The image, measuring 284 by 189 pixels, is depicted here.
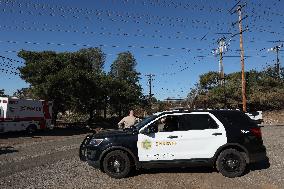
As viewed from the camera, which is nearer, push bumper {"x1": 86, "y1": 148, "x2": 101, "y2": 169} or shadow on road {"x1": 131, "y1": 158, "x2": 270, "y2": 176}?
push bumper {"x1": 86, "y1": 148, "x2": 101, "y2": 169}

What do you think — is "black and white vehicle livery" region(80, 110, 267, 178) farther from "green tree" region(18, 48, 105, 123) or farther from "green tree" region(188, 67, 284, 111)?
"green tree" region(188, 67, 284, 111)

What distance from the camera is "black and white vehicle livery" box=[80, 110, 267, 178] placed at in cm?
995

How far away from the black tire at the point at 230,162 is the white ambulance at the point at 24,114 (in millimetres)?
19481

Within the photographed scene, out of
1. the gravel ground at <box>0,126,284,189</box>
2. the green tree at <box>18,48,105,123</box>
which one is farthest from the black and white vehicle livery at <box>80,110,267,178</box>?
the green tree at <box>18,48,105,123</box>

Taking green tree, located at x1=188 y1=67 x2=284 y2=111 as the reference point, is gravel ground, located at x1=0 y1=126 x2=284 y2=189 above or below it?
below

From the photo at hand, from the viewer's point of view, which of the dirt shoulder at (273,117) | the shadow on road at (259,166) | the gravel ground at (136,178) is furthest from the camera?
the dirt shoulder at (273,117)

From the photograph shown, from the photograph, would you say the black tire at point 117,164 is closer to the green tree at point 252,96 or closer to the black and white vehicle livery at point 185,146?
the black and white vehicle livery at point 185,146

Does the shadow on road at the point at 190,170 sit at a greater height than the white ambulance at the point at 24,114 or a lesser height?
lesser

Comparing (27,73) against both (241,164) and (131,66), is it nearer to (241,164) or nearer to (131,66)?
(241,164)

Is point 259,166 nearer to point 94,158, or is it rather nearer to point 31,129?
point 94,158

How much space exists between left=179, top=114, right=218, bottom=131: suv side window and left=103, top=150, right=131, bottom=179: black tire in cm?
165

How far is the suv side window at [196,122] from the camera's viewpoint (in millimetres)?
10102

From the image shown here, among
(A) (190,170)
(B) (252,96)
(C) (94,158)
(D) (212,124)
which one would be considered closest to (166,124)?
(D) (212,124)

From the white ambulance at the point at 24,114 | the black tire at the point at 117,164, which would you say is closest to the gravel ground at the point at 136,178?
the black tire at the point at 117,164
